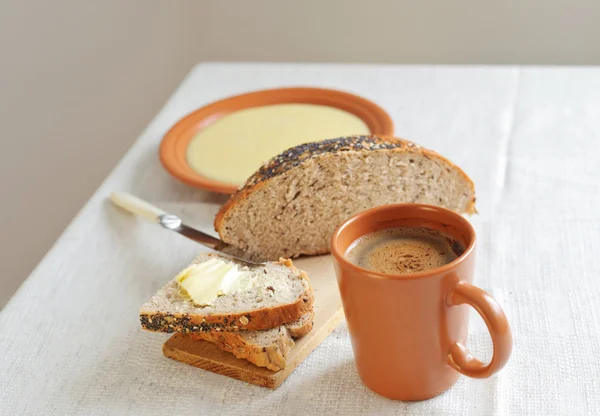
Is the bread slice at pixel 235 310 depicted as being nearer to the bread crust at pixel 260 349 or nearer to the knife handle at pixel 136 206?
the bread crust at pixel 260 349

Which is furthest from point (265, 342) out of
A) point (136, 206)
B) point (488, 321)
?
point (136, 206)

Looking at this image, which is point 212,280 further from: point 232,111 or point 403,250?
point 232,111

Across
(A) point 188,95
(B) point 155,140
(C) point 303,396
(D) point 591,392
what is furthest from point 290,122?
(D) point 591,392

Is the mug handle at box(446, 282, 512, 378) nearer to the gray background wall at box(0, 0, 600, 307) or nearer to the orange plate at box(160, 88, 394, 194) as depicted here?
the orange plate at box(160, 88, 394, 194)

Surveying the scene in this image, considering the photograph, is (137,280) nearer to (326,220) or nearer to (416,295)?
(326,220)

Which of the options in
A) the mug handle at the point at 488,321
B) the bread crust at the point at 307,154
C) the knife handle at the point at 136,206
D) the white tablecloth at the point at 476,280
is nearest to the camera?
the mug handle at the point at 488,321

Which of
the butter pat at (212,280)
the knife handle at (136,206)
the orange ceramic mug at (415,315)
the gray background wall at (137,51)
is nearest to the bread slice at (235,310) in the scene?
the butter pat at (212,280)
